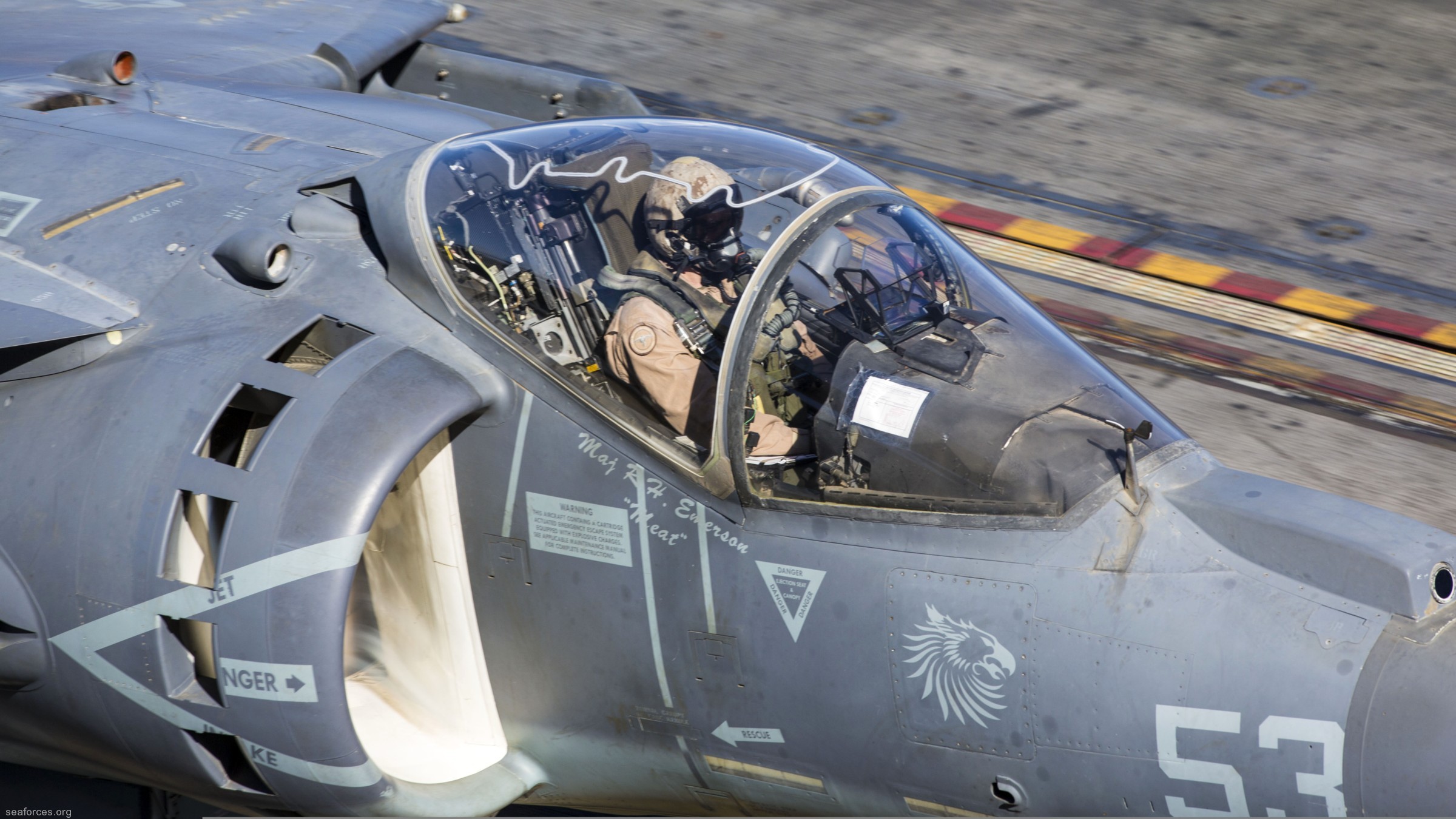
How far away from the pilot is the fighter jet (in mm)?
14

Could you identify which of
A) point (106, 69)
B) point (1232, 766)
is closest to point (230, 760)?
point (1232, 766)

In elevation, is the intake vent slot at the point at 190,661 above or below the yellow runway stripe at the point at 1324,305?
below

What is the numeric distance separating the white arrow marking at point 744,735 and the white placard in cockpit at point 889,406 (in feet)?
3.15

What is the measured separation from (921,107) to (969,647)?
26.2 ft

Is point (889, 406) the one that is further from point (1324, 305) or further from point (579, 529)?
point (1324, 305)

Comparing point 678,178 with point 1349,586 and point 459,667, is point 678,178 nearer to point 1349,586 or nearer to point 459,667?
point 459,667

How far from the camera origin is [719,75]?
11297mm

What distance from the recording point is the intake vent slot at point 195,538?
13.2ft

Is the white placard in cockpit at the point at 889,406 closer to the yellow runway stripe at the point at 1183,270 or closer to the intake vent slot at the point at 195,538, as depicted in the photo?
the intake vent slot at the point at 195,538

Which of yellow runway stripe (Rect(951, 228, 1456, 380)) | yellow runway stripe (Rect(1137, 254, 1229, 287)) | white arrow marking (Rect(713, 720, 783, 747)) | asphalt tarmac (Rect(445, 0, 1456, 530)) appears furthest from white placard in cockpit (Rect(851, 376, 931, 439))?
yellow runway stripe (Rect(1137, 254, 1229, 287))

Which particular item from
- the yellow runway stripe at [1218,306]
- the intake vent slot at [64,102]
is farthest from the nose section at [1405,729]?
the intake vent slot at [64,102]

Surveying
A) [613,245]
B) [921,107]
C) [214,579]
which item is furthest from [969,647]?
[921,107]

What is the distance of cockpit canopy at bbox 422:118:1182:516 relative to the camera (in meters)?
3.76

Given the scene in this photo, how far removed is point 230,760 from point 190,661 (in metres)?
0.37
